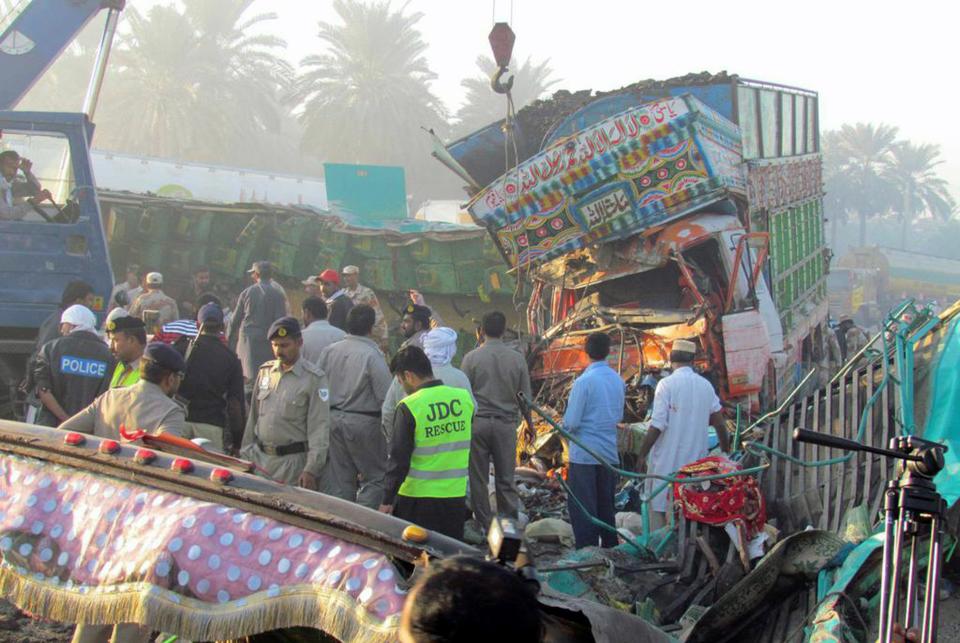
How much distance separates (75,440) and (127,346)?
2.60 metres

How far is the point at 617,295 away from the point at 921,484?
10.5 meters

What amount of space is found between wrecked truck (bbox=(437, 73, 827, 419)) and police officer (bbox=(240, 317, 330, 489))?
5017 mm

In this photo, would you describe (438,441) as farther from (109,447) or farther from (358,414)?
(109,447)

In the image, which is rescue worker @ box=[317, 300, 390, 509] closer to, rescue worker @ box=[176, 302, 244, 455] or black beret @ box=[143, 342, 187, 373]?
rescue worker @ box=[176, 302, 244, 455]

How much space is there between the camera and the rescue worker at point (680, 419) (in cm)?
687

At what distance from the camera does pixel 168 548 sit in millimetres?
2955

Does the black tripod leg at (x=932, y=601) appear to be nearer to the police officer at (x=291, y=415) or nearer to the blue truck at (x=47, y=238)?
the police officer at (x=291, y=415)

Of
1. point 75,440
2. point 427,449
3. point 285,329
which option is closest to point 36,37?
point 285,329

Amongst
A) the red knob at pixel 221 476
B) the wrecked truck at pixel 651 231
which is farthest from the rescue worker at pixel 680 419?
the red knob at pixel 221 476

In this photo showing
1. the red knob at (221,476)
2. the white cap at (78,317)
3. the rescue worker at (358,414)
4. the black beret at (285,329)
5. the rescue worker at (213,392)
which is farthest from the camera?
the white cap at (78,317)

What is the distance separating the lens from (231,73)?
38.9 metres

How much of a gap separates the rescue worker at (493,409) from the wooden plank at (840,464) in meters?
2.23

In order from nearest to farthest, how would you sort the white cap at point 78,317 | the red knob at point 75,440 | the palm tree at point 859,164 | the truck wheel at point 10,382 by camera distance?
the red knob at point 75,440 → the white cap at point 78,317 → the truck wheel at point 10,382 → the palm tree at point 859,164

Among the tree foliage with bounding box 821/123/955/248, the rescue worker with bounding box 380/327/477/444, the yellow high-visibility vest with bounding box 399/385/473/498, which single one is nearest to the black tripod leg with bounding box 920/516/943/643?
the yellow high-visibility vest with bounding box 399/385/473/498
